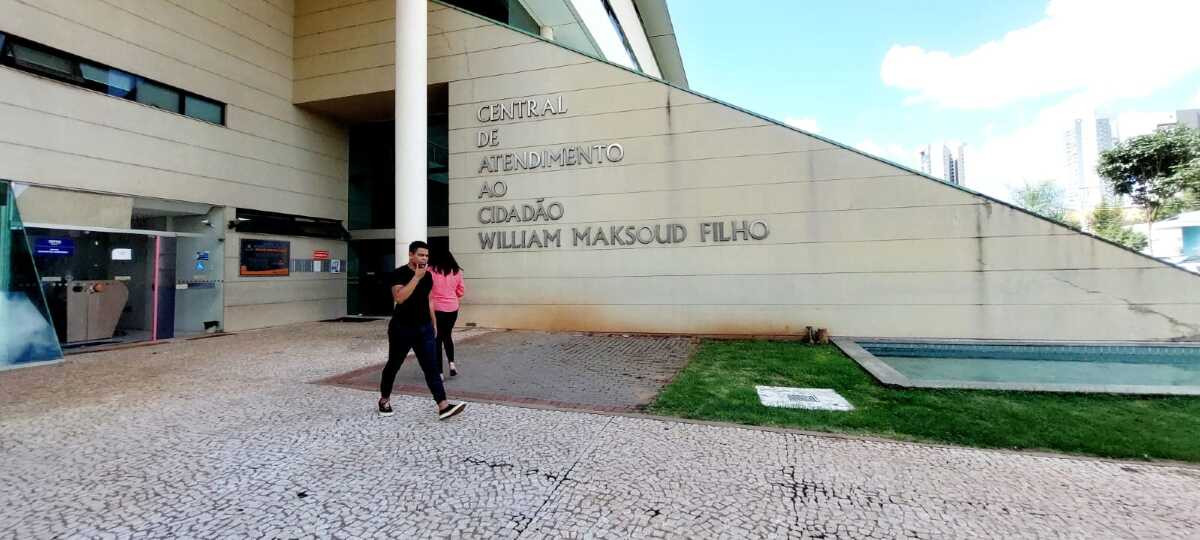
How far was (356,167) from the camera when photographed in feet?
47.6

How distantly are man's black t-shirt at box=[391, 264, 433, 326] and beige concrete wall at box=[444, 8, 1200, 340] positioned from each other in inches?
246

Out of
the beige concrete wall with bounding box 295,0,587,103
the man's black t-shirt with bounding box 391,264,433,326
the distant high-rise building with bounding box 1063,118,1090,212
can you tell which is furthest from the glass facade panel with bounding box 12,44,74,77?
the distant high-rise building with bounding box 1063,118,1090,212

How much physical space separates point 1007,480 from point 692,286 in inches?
275

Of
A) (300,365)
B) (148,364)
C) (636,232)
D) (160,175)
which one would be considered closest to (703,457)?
(300,365)

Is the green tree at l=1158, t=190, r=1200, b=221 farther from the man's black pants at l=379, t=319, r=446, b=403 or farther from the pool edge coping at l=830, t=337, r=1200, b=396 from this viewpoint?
the man's black pants at l=379, t=319, r=446, b=403

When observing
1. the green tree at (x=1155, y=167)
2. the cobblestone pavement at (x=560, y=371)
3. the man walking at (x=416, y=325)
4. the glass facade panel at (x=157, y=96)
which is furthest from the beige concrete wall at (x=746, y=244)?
the green tree at (x=1155, y=167)

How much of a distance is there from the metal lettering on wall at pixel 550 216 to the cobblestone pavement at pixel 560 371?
7.19 ft

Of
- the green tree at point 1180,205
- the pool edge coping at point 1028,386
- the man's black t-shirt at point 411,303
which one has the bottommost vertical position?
the pool edge coping at point 1028,386

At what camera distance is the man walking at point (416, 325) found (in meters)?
4.32

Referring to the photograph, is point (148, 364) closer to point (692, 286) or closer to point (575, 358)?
point (575, 358)

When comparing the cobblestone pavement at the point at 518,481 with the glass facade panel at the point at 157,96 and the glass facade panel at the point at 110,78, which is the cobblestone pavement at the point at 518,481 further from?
the glass facade panel at the point at 157,96

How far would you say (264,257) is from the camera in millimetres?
11727

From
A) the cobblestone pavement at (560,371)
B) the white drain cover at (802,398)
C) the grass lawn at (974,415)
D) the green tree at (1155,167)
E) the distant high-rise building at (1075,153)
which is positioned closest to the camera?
the grass lawn at (974,415)

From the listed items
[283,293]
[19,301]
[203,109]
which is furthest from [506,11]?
[19,301]
